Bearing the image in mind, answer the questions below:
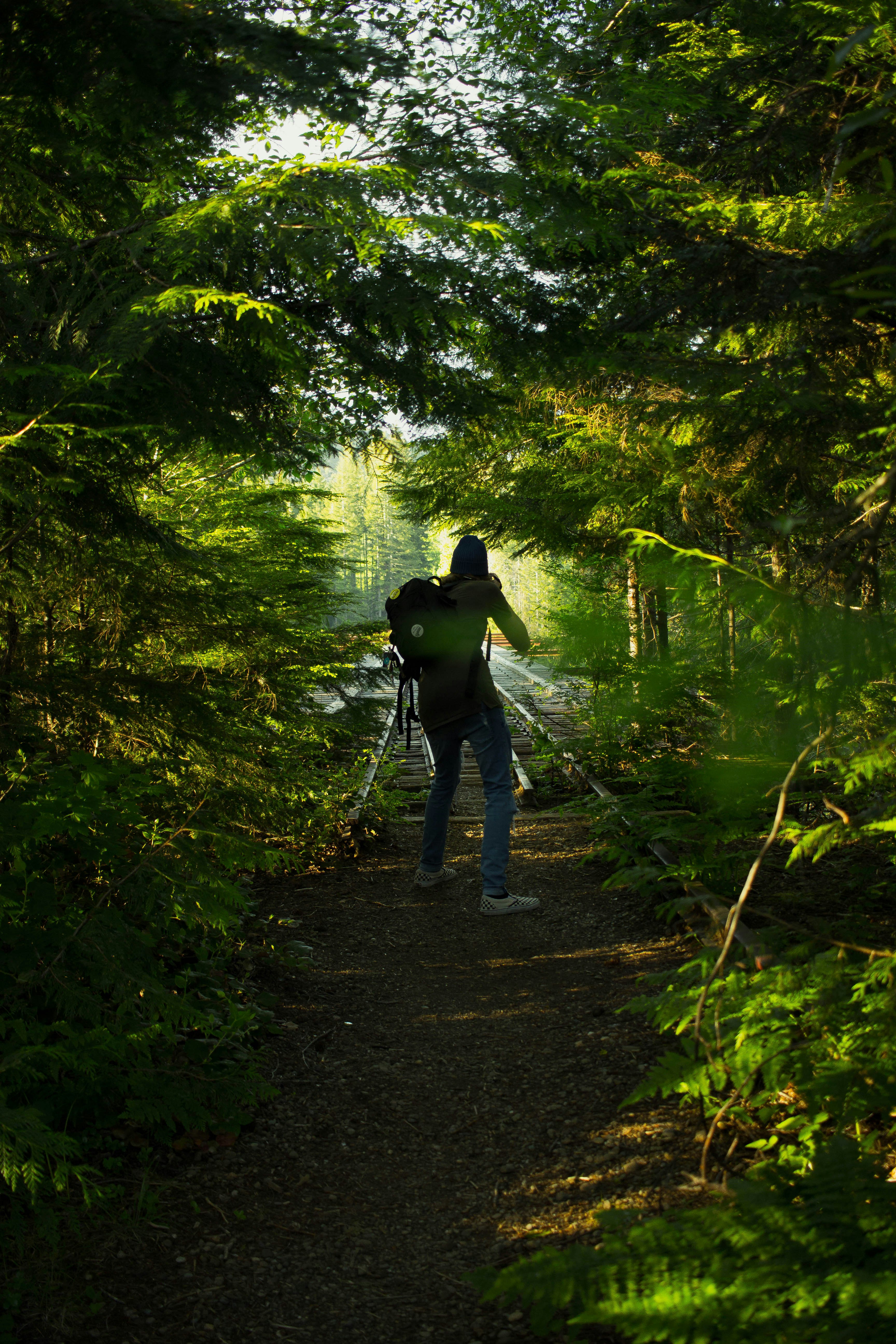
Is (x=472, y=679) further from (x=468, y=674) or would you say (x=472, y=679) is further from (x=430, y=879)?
(x=430, y=879)

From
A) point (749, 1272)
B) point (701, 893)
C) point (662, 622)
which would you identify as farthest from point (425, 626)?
point (749, 1272)

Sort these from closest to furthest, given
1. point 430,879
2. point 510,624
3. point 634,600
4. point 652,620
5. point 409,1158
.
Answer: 1. point 409,1158
2. point 652,620
3. point 510,624
4. point 430,879
5. point 634,600

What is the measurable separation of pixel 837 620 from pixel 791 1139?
1888 millimetres

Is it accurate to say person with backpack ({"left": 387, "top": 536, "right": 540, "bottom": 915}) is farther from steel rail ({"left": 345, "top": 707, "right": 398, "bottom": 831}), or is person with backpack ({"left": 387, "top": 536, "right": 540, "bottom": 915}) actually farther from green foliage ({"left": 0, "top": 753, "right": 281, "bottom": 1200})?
green foliage ({"left": 0, "top": 753, "right": 281, "bottom": 1200})

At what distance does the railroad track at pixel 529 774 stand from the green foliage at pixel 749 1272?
1.19 metres

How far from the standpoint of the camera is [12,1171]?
255 cm

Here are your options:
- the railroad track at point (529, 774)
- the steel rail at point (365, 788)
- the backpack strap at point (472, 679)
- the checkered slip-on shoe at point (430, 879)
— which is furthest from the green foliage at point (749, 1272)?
the steel rail at point (365, 788)

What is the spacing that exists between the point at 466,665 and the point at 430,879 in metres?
1.90

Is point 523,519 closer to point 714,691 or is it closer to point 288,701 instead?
point 288,701

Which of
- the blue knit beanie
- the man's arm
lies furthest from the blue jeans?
the blue knit beanie

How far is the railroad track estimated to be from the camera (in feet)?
16.4

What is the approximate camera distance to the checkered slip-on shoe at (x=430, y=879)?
7.07 meters

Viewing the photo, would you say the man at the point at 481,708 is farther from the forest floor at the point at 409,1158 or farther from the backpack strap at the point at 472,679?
the forest floor at the point at 409,1158

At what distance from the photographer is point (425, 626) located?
6.23 metres
